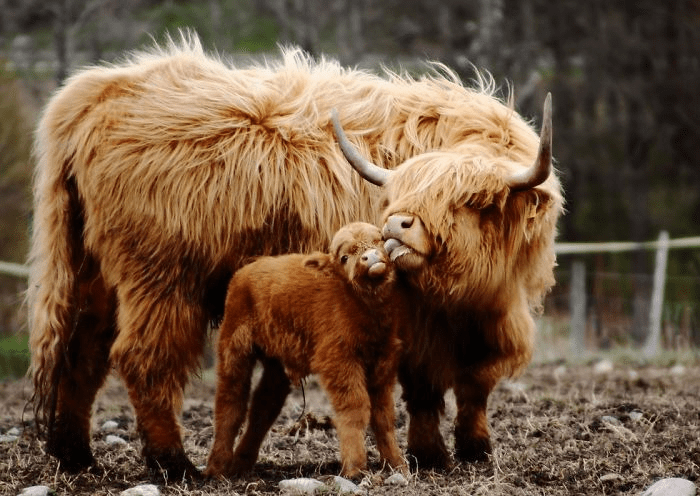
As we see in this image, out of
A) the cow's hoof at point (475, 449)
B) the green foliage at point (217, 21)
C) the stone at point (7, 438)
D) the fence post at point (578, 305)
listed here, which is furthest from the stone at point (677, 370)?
the green foliage at point (217, 21)

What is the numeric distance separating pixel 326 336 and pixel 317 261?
315 mm

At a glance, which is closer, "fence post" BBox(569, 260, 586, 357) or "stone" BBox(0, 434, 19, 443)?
"stone" BBox(0, 434, 19, 443)

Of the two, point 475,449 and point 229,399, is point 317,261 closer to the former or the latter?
point 229,399

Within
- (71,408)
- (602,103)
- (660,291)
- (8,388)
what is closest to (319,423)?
(71,408)

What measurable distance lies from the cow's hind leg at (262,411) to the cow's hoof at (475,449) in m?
0.84

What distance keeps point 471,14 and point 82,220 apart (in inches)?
661

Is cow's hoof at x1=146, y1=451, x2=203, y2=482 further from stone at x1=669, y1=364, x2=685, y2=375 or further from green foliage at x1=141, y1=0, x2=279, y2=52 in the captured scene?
green foliage at x1=141, y1=0, x2=279, y2=52

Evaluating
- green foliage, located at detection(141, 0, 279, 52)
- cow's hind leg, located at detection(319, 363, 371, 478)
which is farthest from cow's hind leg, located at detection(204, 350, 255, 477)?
green foliage, located at detection(141, 0, 279, 52)

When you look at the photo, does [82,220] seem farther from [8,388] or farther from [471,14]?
[471,14]

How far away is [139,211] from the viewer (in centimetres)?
478

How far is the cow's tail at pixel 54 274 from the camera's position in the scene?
196 inches

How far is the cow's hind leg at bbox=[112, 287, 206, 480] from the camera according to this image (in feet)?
15.4

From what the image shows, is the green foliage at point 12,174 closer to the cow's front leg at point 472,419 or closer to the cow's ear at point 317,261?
the cow's front leg at point 472,419

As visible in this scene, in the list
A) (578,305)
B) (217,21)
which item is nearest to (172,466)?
(578,305)
